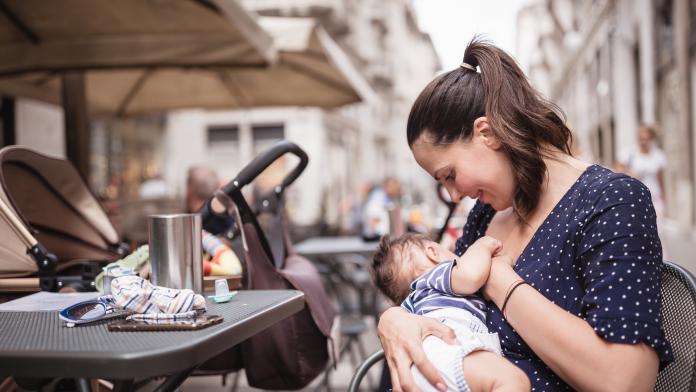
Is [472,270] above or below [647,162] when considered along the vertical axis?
below

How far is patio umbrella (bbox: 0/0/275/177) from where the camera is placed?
4895mm

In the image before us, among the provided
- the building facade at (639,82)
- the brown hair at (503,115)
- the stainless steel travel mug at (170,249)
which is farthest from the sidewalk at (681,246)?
the stainless steel travel mug at (170,249)

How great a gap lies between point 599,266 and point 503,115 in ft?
1.56

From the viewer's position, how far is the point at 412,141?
1965mm

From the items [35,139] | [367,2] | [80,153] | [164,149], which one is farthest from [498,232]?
[367,2]

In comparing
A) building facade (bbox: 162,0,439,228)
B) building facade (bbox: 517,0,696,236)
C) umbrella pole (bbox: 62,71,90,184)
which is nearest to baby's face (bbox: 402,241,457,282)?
building facade (bbox: 517,0,696,236)

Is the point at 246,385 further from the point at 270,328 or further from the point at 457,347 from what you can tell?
the point at 457,347

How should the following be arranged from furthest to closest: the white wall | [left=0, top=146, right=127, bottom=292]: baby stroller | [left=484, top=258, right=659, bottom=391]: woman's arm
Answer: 1. the white wall
2. [left=0, top=146, right=127, bottom=292]: baby stroller
3. [left=484, top=258, right=659, bottom=391]: woman's arm

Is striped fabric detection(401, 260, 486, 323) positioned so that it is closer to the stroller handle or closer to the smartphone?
the smartphone

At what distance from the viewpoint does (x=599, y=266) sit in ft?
5.10

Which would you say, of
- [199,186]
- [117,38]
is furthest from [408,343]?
[117,38]

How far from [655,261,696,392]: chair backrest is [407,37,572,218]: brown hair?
41 centimetres

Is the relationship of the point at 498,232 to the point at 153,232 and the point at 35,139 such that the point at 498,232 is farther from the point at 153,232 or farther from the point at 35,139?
the point at 35,139

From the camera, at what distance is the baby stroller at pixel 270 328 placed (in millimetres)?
2490
